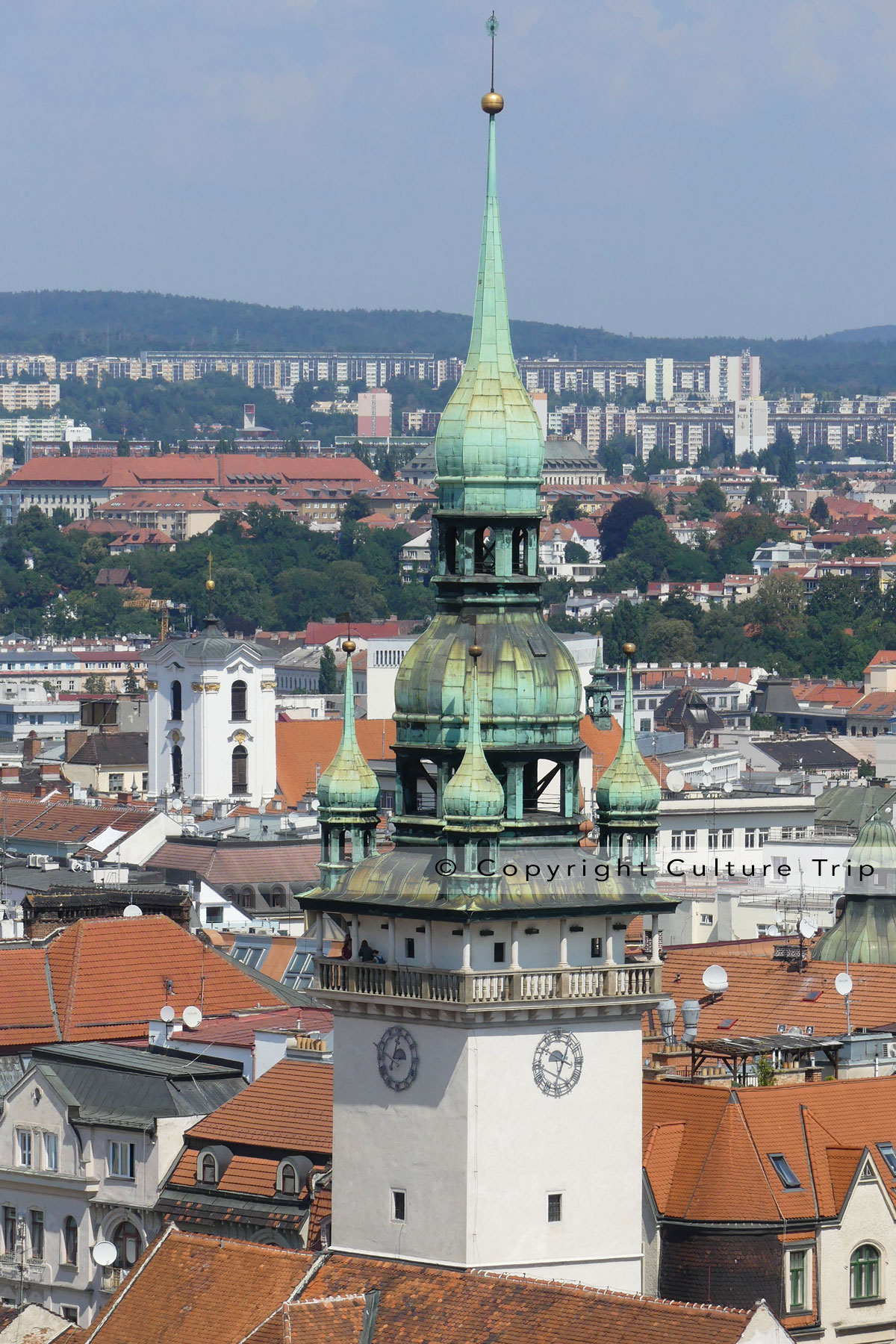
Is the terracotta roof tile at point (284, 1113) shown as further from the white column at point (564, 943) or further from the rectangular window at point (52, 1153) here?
the white column at point (564, 943)

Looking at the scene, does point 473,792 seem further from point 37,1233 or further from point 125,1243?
point 37,1233

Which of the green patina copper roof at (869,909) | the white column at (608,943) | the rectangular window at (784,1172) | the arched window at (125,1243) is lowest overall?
the arched window at (125,1243)

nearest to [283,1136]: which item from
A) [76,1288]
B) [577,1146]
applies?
[76,1288]

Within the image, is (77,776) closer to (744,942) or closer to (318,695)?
(318,695)

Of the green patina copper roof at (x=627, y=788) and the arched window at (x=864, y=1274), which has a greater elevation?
the green patina copper roof at (x=627, y=788)

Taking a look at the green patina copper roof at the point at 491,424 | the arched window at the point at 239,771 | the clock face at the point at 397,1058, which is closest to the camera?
the clock face at the point at 397,1058

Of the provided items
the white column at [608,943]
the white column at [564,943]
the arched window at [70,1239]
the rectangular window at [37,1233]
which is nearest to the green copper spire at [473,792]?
the white column at [564,943]

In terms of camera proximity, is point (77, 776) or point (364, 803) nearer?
point (364, 803)
